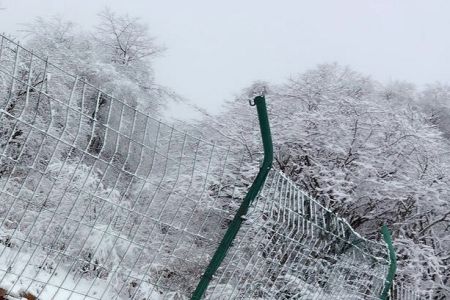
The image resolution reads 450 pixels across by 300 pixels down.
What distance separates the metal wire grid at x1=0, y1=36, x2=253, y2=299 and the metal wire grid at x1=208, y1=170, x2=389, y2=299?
0.15 metres

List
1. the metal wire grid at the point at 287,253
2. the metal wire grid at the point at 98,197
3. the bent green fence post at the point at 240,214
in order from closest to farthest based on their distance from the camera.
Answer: the metal wire grid at the point at 98,197, the bent green fence post at the point at 240,214, the metal wire grid at the point at 287,253

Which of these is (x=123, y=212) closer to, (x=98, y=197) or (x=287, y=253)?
(x=98, y=197)

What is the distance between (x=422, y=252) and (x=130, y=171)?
10639mm

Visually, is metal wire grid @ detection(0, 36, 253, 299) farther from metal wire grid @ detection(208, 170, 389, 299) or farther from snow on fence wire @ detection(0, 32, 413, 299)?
metal wire grid @ detection(208, 170, 389, 299)

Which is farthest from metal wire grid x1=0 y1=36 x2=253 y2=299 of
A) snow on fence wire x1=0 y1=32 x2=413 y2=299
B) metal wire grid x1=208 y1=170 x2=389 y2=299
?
metal wire grid x1=208 y1=170 x2=389 y2=299

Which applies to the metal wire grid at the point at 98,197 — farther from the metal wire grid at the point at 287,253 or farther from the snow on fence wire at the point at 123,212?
the metal wire grid at the point at 287,253

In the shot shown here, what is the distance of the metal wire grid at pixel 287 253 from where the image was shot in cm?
224

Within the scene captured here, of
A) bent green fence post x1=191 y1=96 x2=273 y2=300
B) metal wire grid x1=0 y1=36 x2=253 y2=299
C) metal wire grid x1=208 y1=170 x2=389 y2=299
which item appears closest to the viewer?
metal wire grid x1=0 y1=36 x2=253 y2=299

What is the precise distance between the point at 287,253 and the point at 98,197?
111 cm

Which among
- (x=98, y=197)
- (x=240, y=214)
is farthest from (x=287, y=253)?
(x=98, y=197)

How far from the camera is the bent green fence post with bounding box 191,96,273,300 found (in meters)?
2.09

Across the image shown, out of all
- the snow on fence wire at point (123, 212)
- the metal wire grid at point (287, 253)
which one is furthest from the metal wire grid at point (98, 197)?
the metal wire grid at point (287, 253)

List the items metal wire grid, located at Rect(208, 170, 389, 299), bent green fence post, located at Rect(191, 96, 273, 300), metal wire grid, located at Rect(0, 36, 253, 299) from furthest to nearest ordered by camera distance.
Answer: metal wire grid, located at Rect(208, 170, 389, 299) < bent green fence post, located at Rect(191, 96, 273, 300) < metal wire grid, located at Rect(0, 36, 253, 299)

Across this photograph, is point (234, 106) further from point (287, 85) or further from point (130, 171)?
point (130, 171)
